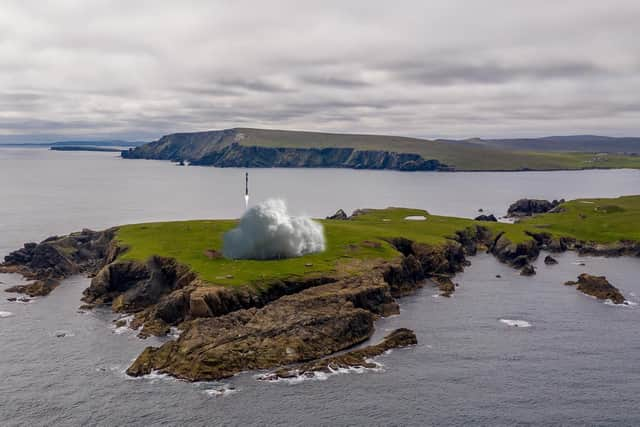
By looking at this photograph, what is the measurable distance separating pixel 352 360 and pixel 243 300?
73.5 ft

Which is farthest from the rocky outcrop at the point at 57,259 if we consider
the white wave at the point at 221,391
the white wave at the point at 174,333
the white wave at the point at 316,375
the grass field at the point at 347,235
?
the white wave at the point at 316,375

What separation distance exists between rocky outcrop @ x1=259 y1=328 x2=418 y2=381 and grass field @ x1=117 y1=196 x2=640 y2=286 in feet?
75.0

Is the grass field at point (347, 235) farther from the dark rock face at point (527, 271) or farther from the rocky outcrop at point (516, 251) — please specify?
the dark rock face at point (527, 271)

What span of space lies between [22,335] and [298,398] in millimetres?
45035

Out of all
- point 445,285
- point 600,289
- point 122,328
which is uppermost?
point 600,289

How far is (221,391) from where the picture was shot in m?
64.4

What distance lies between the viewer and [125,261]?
10412 cm

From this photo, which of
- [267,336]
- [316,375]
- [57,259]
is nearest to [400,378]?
[316,375]

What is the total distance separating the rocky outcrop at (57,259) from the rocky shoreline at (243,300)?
9.0 inches

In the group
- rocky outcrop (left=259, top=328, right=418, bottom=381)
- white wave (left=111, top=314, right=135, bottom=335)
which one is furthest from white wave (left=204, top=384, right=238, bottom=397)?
white wave (left=111, top=314, right=135, bottom=335)

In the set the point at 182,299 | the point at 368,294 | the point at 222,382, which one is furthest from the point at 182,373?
the point at 368,294

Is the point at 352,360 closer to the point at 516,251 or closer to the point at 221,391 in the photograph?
the point at 221,391

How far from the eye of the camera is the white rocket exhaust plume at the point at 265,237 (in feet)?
351

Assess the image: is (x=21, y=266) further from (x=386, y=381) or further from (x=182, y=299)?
(x=386, y=381)
